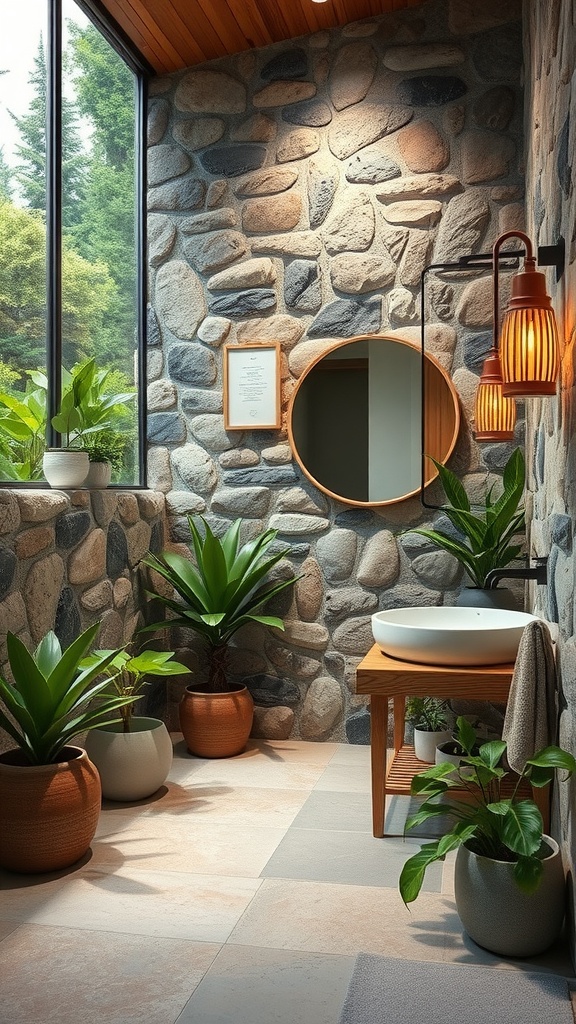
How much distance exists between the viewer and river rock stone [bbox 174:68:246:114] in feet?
12.7

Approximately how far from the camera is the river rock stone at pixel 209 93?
152 inches

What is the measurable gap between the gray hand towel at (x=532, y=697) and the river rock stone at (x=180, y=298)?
228 cm

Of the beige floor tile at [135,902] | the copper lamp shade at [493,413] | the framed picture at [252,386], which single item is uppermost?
the framed picture at [252,386]

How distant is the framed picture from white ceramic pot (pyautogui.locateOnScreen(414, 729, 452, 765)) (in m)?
1.42

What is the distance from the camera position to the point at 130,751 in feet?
9.63

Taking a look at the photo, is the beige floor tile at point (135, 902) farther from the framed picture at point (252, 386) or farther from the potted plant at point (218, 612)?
the framed picture at point (252, 386)

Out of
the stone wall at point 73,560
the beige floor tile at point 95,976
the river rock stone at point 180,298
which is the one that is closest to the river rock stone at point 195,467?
the stone wall at point 73,560

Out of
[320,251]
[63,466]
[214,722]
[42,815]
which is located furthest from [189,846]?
[320,251]

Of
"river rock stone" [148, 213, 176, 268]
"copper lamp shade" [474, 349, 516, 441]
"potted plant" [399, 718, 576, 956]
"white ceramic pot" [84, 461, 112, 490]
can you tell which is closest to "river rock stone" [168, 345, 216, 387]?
"river rock stone" [148, 213, 176, 268]

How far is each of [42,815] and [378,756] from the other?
38.7 inches

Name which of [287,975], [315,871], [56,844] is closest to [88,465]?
[56,844]

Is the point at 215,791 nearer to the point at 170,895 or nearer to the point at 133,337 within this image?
the point at 170,895

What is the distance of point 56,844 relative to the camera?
2.37 metres

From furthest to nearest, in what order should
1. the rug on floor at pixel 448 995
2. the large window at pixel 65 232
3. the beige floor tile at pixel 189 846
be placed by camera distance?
the large window at pixel 65 232, the beige floor tile at pixel 189 846, the rug on floor at pixel 448 995
